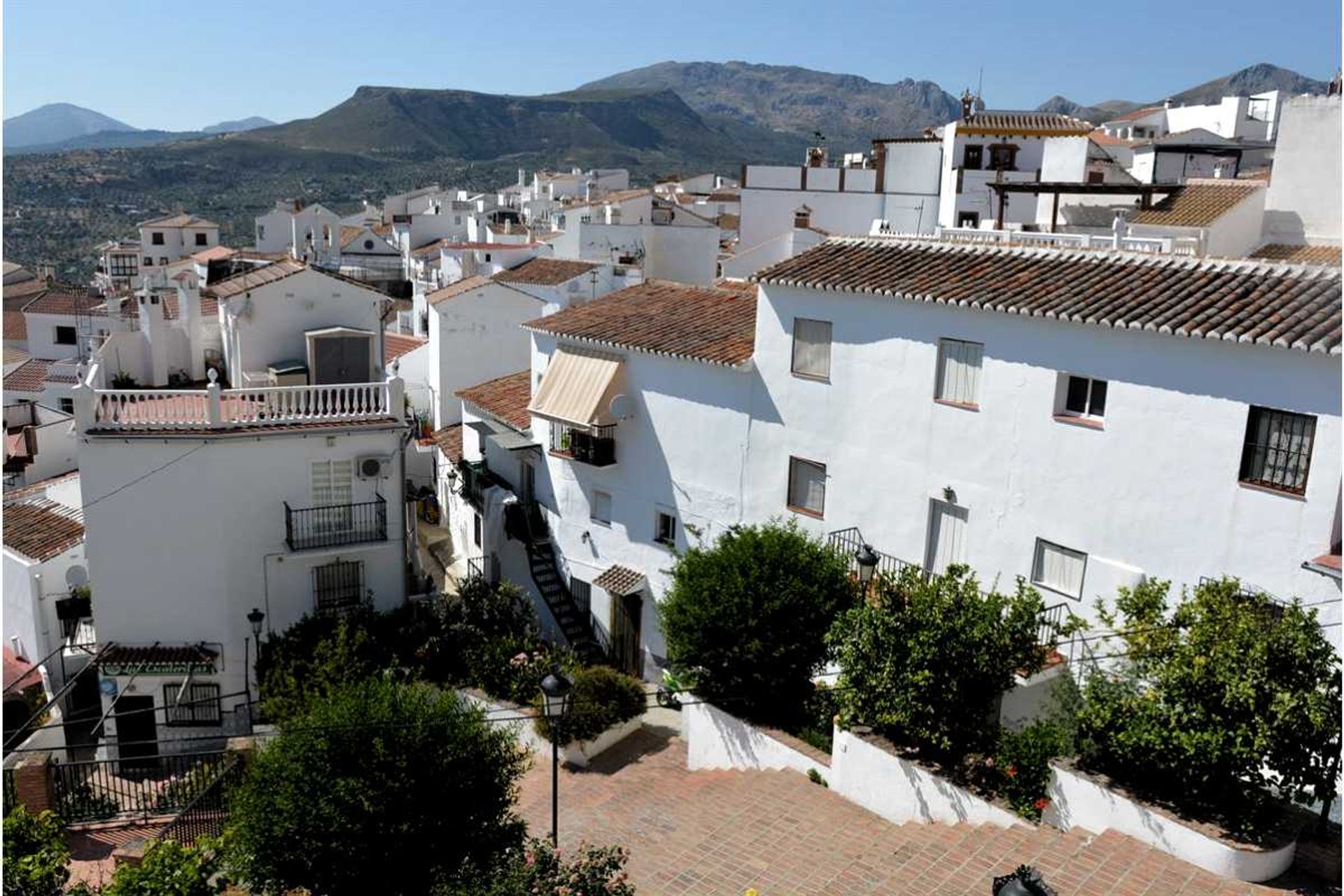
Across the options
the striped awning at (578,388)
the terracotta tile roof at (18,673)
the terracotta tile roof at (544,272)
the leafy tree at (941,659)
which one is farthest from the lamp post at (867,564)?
the terracotta tile roof at (544,272)

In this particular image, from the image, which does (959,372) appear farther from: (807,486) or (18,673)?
(18,673)

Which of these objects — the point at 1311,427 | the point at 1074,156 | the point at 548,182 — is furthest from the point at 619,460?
the point at 548,182

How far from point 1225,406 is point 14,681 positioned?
25.3m

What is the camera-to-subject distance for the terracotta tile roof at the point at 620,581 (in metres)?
23.7

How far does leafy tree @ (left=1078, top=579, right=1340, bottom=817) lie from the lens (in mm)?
11312

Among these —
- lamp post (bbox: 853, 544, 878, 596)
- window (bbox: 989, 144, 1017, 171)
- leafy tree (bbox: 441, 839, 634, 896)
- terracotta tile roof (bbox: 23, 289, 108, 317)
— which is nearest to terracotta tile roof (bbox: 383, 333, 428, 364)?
terracotta tile roof (bbox: 23, 289, 108, 317)

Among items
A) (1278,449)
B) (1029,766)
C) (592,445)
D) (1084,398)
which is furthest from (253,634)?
(1278,449)

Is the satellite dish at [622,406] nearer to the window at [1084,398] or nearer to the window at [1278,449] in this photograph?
the window at [1084,398]

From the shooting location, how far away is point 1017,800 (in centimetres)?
1377

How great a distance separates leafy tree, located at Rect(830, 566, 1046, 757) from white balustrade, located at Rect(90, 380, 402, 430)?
12150mm

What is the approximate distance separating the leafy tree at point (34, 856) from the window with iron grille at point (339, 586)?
31.7ft

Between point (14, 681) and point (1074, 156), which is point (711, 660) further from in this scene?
point (1074, 156)

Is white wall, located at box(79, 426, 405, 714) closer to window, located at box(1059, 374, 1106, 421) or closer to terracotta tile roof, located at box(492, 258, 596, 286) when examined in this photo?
window, located at box(1059, 374, 1106, 421)

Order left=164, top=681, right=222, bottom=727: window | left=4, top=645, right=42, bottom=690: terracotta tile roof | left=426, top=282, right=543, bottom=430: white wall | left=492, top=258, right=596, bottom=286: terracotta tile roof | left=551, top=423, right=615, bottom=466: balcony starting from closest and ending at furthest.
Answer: left=164, top=681, right=222, bottom=727: window
left=4, top=645, right=42, bottom=690: terracotta tile roof
left=551, top=423, right=615, bottom=466: balcony
left=426, top=282, right=543, bottom=430: white wall
left=492, top=258, right=596, bottom=286: terracotta tile roof
